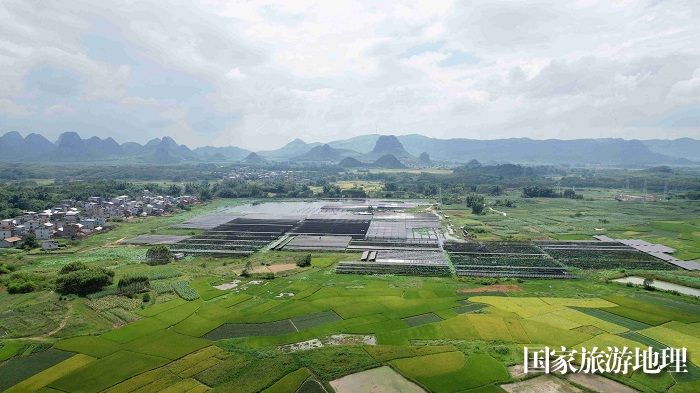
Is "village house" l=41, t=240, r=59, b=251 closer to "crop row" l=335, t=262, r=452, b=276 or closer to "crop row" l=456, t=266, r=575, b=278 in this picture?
"crop row" l=335, t=262, r=452, b=276

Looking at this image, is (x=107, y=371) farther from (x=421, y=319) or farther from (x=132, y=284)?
(x=421, y=319)

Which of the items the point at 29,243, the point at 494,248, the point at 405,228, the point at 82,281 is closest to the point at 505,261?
the point at 494,248

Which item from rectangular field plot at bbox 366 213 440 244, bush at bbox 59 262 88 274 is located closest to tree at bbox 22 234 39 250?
bush at bbox 59 262 88 274

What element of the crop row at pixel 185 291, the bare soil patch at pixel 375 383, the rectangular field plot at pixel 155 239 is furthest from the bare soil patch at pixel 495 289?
the rectangular field plot at pixel 155 239

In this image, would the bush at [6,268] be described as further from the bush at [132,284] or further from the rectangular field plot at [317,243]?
the rectangular field plot at [317,243]

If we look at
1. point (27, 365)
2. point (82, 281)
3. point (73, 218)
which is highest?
point (73, 218)

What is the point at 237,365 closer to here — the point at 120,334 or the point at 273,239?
the point at 120,334

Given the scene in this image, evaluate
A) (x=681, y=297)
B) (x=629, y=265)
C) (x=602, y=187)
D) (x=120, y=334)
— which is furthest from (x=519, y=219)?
(x=602, y=187)
